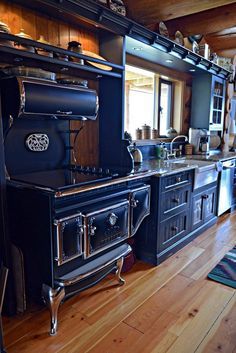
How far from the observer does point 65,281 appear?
5.53 feet

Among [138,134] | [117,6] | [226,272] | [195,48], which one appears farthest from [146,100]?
[226,272]

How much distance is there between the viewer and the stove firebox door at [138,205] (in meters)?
2.16

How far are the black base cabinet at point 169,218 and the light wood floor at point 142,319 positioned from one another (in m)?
0.19

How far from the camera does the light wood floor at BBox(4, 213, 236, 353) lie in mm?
1599

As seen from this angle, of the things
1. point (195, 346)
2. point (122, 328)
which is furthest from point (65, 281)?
point (195, 346)

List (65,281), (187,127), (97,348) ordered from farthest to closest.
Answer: (187,127) < (65,281) < (97,348)

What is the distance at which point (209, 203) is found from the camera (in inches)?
132

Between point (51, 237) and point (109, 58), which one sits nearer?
point (51, 237)

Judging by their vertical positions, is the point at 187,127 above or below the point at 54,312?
above

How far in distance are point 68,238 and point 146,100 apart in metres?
2.59

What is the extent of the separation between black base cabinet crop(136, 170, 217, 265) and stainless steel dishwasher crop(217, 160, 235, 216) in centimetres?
61

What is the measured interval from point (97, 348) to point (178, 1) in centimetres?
279

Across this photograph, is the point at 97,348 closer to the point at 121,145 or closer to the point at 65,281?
the point at 65,281

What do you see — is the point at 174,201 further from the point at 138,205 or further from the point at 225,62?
the point at 225,62
